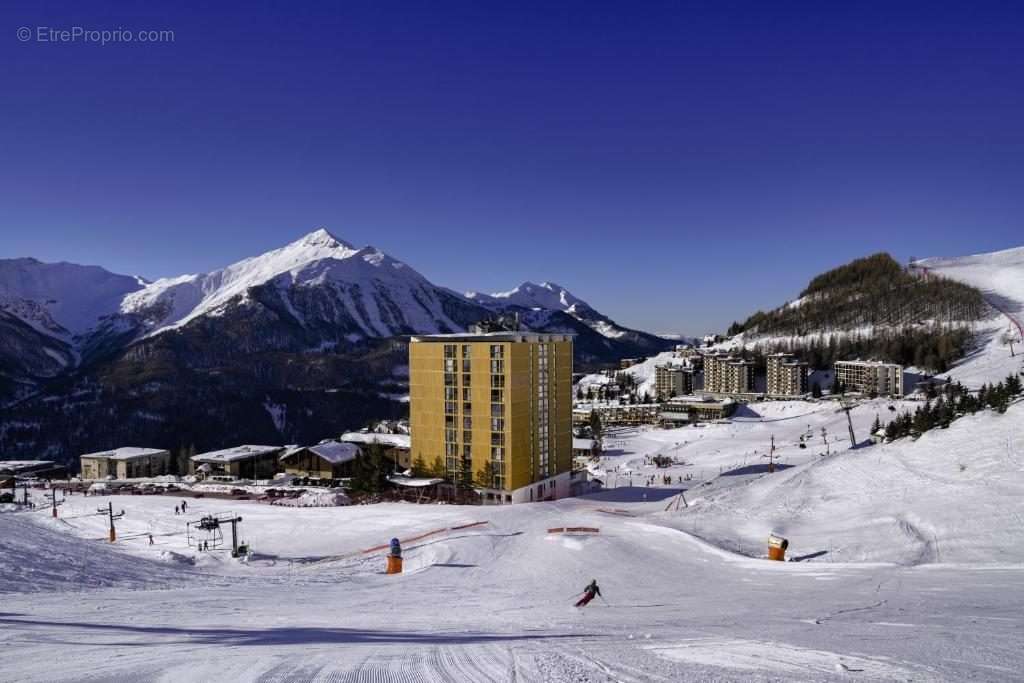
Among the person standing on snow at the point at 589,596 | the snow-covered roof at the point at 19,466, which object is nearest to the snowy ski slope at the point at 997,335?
the person standing on snow at the point at 589,596

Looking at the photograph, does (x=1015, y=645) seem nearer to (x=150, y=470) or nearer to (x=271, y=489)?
(x=271, y=489)

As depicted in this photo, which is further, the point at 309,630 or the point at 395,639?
the point at 309,630

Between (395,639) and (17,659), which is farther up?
(17,659)

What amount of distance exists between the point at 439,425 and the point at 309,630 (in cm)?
4179

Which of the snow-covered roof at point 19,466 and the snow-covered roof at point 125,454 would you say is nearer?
the snow-covered roof at point 125,454

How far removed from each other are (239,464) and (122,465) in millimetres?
15680

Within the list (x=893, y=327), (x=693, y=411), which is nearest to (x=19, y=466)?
(x=693, y=411)

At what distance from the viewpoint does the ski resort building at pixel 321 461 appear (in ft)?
205

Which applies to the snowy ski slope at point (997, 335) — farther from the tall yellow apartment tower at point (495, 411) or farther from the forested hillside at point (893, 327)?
the tall yellow apartment tower at point (495, 411)

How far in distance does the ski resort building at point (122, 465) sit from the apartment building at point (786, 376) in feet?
390

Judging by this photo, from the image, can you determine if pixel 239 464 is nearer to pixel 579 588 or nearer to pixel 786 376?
pixel 579 588

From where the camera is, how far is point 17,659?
860 cm

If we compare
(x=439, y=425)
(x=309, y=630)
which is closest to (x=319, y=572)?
(x=309, y=630)

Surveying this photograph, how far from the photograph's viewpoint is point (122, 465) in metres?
72.5
